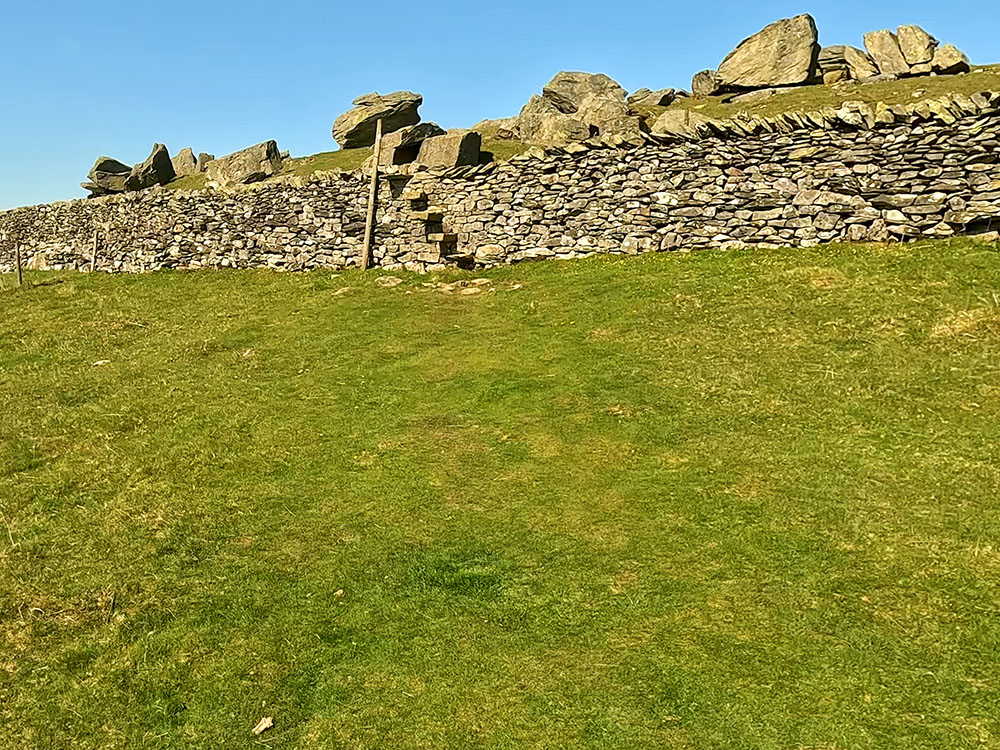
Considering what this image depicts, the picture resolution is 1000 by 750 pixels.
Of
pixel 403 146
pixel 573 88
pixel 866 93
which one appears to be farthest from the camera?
pixel 573 88

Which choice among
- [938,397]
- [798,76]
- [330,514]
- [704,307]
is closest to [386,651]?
[330,514]

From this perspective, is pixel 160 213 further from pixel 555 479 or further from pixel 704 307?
pixel 555 479

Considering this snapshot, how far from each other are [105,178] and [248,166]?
11762mm

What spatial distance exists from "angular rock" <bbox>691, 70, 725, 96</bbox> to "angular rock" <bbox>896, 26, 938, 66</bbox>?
24.9ft

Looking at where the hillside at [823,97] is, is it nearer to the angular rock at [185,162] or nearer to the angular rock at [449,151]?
the angular rock at [449,151]

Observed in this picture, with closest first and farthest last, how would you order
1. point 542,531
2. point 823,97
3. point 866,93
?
point 542,531 < point 866,93 < point 823,97

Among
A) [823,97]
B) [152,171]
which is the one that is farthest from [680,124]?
[152,171]

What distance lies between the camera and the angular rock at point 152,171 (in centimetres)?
4209

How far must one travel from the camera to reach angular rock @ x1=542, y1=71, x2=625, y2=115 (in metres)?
37.4

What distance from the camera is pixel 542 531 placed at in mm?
8516

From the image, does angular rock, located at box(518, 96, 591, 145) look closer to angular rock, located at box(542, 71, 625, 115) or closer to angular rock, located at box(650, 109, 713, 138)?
angular rock, located at box(542, 71, 625, 115)

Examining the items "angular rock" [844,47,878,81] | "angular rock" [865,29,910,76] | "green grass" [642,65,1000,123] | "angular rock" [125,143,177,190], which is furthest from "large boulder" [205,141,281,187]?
"angular rock" [865,29,910,76]

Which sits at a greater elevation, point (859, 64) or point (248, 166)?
point (859, 64)

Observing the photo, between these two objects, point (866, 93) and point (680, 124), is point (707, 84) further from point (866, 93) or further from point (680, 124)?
point (680, 124)
